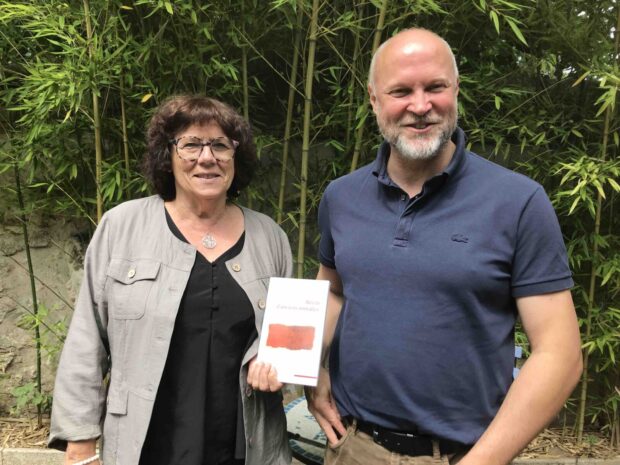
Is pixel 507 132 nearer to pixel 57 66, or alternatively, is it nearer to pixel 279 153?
pixel 279 153

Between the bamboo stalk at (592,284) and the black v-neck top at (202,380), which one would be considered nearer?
the black v-neck top at (202,380)

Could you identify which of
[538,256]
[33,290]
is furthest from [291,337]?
[33,290]

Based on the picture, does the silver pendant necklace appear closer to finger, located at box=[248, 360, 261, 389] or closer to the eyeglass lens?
the eyeglass lens

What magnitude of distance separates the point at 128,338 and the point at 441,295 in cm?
89

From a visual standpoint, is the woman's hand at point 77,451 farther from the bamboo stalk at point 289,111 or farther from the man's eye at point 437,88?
the bamboo stalk at point 289,111

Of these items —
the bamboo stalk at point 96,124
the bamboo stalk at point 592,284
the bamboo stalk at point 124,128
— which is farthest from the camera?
the bamboo stalk at point 592,284

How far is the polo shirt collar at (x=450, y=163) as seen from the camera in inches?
55.4

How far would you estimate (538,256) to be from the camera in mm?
1277

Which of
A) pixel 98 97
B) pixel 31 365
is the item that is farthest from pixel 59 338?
pixel 98 97

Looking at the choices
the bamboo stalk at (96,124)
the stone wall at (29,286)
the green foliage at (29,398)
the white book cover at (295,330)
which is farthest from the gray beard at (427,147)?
the green foliage at (29,398)

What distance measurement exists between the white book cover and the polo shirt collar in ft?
1.09

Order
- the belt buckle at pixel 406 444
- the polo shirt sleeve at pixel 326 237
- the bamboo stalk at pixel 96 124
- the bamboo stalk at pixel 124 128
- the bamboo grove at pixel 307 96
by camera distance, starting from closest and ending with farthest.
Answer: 1. the belt buckle at pixel 406 444
2. the polo shirt sleeve at pixel 326 237
3. the bamboo stalk at pixel 96 124
4. the bamboo grove at pixel 307 96
5. the bamboo stalk at pixel 124 128

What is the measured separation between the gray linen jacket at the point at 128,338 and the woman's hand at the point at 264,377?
0.10m

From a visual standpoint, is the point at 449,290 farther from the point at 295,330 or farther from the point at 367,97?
the point at 367,97
